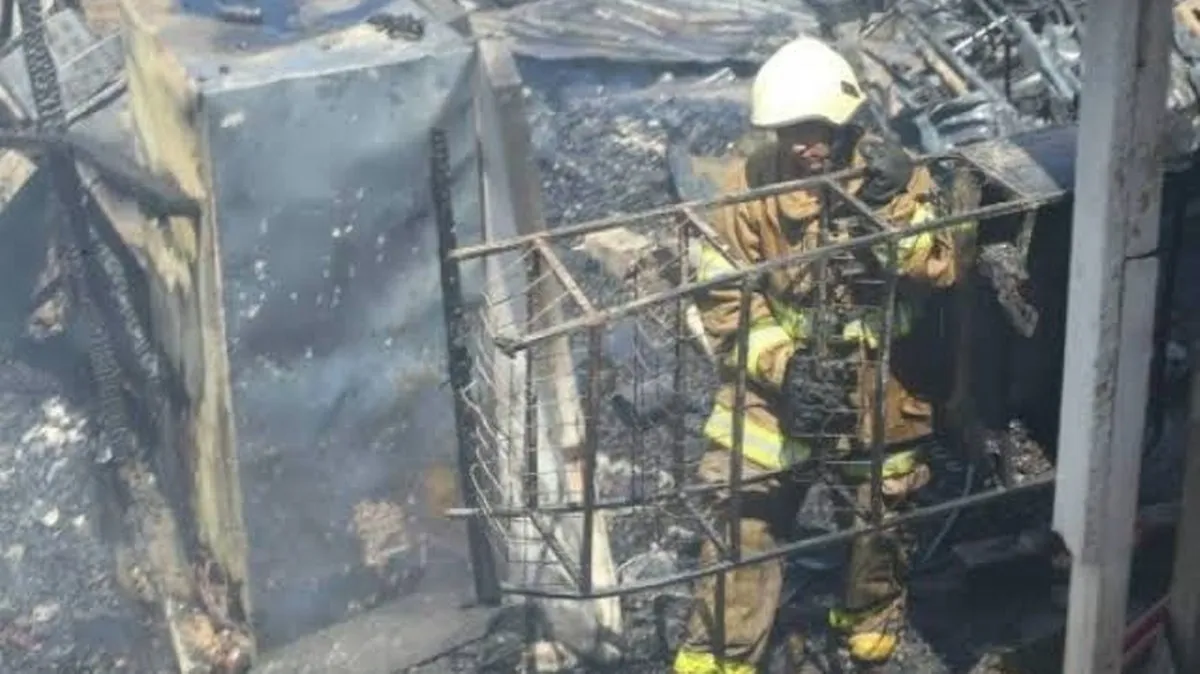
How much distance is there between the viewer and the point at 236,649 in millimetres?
6801

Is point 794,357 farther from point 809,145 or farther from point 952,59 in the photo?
point 952,59

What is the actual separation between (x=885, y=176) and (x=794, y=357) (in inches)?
28.1

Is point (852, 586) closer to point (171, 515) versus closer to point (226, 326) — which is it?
point (226, 326)

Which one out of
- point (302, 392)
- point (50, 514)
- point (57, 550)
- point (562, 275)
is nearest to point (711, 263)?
point (562, 275)

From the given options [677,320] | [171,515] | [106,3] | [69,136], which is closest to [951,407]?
[677,320]

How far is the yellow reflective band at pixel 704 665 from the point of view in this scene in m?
6.38

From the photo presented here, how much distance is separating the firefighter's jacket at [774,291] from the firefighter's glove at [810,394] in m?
0.07

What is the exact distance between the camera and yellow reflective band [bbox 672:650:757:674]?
638 cm

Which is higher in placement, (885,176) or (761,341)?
(885,176)

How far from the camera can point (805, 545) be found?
19.3ft

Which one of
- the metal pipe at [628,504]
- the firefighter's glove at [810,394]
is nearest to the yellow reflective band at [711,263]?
the firefighter's glove at [810,394]

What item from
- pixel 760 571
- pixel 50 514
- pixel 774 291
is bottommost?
pixel 50 514

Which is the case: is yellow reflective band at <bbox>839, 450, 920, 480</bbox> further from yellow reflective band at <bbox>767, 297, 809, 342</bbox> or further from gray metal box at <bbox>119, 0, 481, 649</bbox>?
gray metal box at <bbox>119, 0, 481, 649</bbox>

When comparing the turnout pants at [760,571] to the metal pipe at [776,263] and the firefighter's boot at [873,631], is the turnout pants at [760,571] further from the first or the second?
the metal pipe at [776,263]
